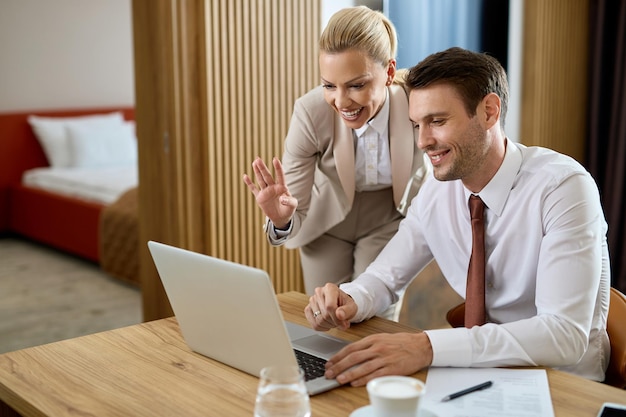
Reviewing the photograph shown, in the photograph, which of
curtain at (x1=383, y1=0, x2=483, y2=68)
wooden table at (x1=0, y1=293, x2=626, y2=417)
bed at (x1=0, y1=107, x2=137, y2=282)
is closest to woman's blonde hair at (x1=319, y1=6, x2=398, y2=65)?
wooden table at (x1=0, y1=293, x2=626, y2=417)

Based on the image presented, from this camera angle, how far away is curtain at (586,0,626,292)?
15.2 ft

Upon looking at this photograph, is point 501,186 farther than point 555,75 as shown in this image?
No

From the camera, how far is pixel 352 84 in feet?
6.86

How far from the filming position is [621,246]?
468 centimetres

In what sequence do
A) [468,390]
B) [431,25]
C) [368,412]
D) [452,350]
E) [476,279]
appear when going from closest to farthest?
[368,412] → [468,390] → [452,350] → [476,279] → [431,25]

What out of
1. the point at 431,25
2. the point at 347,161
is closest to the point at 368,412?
the point at 347,161

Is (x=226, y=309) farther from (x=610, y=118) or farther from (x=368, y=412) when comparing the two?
(x=610, y=118)

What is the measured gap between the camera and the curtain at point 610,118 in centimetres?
462

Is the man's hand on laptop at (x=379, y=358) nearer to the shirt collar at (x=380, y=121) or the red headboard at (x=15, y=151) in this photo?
the shirt collar at (x=380, y=121)

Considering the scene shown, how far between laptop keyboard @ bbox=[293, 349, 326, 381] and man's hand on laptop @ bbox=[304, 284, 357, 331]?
0.14 m

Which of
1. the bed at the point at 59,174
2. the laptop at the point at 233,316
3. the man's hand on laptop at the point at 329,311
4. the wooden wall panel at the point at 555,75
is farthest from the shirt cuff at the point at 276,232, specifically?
the bed at the point at 59,174

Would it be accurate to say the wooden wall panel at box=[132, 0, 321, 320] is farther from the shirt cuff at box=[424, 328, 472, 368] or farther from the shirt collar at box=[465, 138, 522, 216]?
the shirt cuff at box=[424, 328, 472, 368]

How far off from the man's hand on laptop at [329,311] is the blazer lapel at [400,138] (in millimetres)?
760

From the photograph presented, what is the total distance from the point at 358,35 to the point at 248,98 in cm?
118
